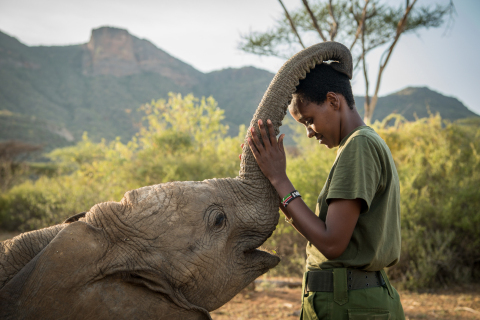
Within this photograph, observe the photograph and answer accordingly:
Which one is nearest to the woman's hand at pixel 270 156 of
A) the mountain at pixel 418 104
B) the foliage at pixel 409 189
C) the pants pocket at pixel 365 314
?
the pants pocket at pixel 365 314

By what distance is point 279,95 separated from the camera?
2.12 m

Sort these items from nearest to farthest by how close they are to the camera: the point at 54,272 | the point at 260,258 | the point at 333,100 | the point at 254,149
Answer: the point at 54,272, the point at 333,100, the point at 254,149, the point at 260,258

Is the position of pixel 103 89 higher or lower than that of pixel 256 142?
higher

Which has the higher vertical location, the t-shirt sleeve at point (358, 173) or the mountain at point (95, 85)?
the mountain at point (95, 85)

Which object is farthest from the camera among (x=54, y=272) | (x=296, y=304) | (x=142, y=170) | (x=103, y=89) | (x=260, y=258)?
(x=103, y=89)

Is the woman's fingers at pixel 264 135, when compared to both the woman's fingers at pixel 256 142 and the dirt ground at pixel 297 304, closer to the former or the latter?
the woman's fingers at pixel 256 142

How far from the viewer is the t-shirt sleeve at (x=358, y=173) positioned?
1.64 metres

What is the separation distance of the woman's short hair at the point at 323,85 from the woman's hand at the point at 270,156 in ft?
0.93

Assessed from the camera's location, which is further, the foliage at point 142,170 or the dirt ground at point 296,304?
the foliage at point 142,170

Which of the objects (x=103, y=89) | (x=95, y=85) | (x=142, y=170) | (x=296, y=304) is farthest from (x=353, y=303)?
(x=95, y=85)

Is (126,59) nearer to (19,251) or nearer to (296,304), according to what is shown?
(296,304)

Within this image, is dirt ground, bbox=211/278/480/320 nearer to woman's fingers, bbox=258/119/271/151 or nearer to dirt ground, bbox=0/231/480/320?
dirt ground, bbox=0/231/480/320

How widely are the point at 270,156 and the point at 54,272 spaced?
1.21m

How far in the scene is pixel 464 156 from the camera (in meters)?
8.77
